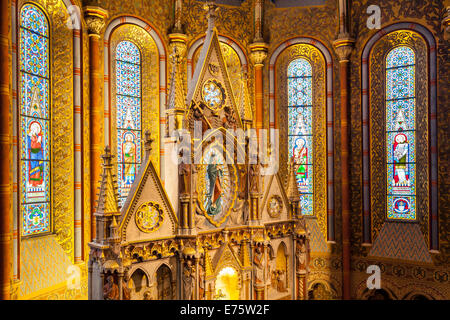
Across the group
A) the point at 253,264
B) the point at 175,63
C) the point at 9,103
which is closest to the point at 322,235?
the point at 253,264

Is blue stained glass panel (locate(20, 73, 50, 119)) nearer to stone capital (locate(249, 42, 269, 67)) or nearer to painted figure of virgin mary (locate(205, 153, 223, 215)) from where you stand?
painted figure of virgin mary (locate(205, 153, 223, 215))

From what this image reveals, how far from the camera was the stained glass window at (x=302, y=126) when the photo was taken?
44.4 ft

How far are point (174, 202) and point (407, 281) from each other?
7940mm

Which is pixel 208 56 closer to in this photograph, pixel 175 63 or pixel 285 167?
pixel 175 63

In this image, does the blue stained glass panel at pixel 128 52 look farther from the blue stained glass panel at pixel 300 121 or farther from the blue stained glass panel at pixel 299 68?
the blue stained glass panel at pixel 300 121

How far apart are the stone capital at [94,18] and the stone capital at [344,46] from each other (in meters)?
7.14

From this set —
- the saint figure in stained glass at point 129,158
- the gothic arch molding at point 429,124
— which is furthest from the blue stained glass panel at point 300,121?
the saint figure in stained glass at point 129,158

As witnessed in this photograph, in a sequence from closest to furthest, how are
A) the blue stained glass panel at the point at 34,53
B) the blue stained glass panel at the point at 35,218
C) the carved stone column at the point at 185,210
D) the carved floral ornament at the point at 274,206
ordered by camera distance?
1. the carved stone column at the point at 185,210
2. the carved floral ornament at the point at 274,206
3. the blue stained glass panel at the point at 35,218
4. the blue stained glass panel at the point at 34,53

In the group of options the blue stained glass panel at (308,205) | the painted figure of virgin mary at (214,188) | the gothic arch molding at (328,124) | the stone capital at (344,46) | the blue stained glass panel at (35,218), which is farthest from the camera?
the blue stained glass panel at (308,205)

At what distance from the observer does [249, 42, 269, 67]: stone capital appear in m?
13.6

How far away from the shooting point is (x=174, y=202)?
25.0 feet

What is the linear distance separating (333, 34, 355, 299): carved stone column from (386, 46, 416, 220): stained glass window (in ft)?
3.99

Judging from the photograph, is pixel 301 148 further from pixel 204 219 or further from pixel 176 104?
pixel 176 104

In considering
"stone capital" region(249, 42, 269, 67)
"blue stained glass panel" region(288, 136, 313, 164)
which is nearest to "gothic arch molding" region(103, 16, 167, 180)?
"stone capital" region(249, 42, 269, 67)
